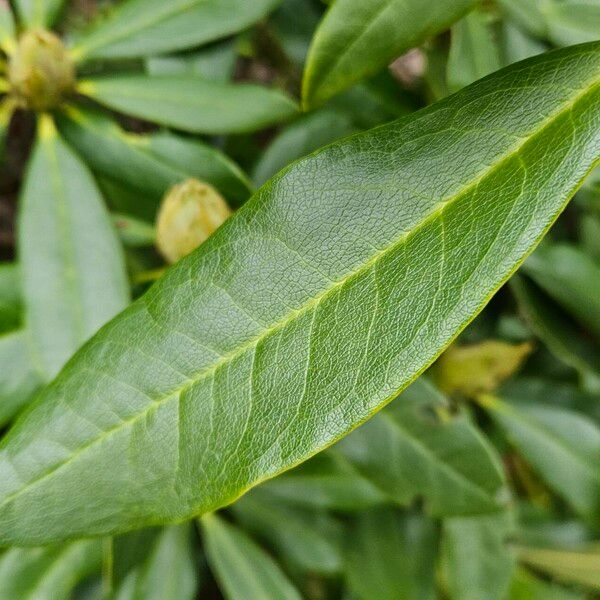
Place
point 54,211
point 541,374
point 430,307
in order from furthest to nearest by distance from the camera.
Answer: point 541,374 < point 54,211 < point 430,307

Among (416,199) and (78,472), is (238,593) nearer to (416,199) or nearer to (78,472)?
(78,472)

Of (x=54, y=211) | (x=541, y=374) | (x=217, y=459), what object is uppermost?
(x=54, y=211)

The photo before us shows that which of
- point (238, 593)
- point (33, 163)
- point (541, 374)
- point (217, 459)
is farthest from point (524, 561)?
point (33, 163)

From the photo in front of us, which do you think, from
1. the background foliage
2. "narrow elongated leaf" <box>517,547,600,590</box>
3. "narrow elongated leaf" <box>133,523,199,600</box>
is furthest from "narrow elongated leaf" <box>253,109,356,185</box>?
"narrow elongated leaf" <box>517,547,600,590</box>

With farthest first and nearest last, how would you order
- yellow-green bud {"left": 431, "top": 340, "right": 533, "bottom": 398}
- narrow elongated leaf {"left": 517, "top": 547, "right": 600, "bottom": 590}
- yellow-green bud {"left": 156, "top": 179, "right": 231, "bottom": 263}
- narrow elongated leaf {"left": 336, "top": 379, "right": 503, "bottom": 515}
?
1. narrow elongated leaf {"left": 517, "top": 547, "right": 600, "bottom": 590}
2. yellow-green bud {"left": 431, "top": 340, "right": 533, "bottom": 398}
3. narrow elongated leaf {"left": 336, "top": 379, "right": 503, "bottom": 515}
4. yellow-green bud {"left": 156, "top": 179, "right": 231, "bottom": 263}

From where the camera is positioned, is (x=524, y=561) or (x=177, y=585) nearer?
(x=177, y=585)

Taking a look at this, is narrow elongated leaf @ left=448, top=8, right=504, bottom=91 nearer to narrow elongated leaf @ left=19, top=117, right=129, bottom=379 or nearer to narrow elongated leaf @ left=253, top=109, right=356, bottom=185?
narrow elongated leaf @ left=253, top=109, right=356, bottom=185
